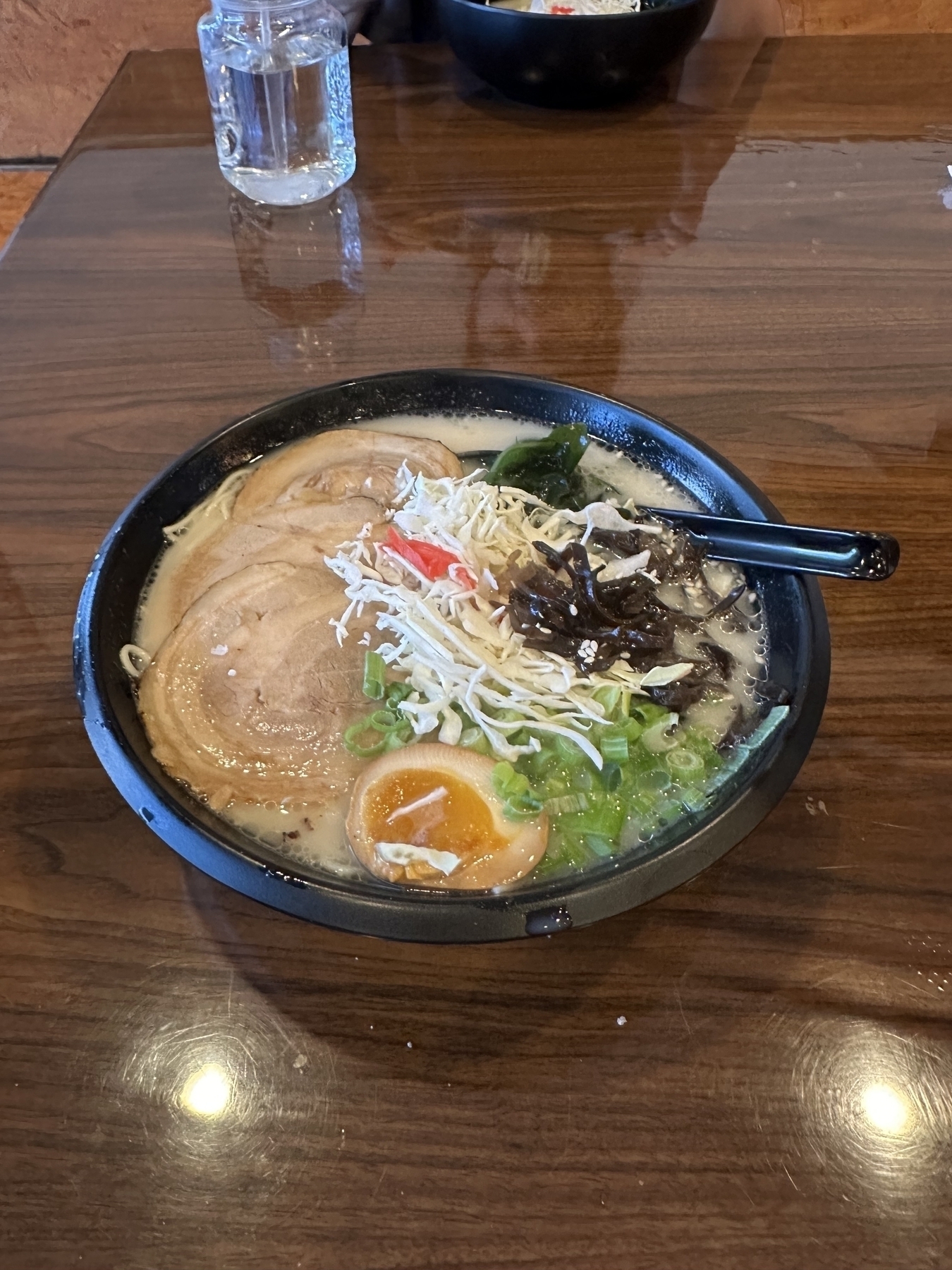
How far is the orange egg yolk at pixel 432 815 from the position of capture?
815 mm

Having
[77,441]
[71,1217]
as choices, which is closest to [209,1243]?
[71,1217]

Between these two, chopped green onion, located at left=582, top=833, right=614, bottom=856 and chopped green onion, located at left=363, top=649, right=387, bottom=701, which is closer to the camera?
chopped green onion, located at left=582, top=833, right=614, bottom=856

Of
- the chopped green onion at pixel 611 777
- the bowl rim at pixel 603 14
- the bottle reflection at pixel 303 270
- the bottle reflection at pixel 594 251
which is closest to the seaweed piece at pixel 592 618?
the chopped green onion at pixel 611 777

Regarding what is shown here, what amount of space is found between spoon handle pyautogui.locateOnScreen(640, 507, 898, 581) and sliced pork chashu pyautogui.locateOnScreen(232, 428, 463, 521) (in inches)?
13.0

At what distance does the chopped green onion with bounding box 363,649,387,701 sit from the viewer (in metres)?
0.95

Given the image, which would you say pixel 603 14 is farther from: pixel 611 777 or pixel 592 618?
pixel 611 777

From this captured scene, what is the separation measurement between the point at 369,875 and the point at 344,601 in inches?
13.8

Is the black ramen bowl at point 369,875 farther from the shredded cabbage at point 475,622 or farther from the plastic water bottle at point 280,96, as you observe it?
the plastic water bottle at point 280,96

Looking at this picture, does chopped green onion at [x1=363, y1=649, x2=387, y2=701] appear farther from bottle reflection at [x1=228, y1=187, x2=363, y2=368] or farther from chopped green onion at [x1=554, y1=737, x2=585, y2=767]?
bottle reflection at [x1=228, y1=187, x2=363, y2=368]

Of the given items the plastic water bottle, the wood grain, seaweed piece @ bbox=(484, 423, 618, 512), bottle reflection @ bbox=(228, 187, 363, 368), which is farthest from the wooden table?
the wood grain

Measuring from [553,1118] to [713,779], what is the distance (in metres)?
0.34

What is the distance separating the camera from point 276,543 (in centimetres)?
110

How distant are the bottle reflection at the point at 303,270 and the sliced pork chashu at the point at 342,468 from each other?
42cm

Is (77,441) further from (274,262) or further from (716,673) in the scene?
(716,673)
